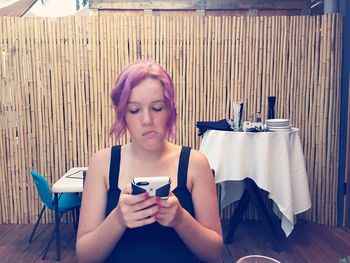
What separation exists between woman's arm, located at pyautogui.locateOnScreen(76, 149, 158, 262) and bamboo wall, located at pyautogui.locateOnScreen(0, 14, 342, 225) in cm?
247

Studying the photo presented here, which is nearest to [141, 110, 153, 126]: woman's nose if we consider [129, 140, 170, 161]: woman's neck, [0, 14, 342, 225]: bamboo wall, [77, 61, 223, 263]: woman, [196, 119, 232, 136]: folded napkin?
[77, 61, 223, 263]: woman

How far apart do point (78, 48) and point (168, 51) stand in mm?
923

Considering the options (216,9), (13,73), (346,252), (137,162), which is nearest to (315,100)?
(346,252)

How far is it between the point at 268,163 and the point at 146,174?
190 cm

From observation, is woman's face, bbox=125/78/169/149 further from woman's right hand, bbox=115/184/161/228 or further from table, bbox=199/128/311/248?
table, bbox=199/128/311/248

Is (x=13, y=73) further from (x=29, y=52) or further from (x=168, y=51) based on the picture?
(x=168, y=51)

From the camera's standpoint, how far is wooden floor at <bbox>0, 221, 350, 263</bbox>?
292 centimetres

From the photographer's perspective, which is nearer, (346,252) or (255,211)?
(346,252)

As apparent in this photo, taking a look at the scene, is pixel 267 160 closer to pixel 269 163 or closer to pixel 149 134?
pixel 269 163

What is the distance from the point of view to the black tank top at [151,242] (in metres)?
1.12

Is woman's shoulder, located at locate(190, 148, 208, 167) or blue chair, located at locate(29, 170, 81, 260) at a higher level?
woman's shoulder, located at locate(190, 148, 208, 167)

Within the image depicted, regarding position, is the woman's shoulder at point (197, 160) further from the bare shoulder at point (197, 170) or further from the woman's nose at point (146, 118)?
the woman's nose at point (146, 118)

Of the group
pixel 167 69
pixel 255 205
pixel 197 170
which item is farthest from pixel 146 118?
pixel 167 69

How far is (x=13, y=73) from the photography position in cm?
355
